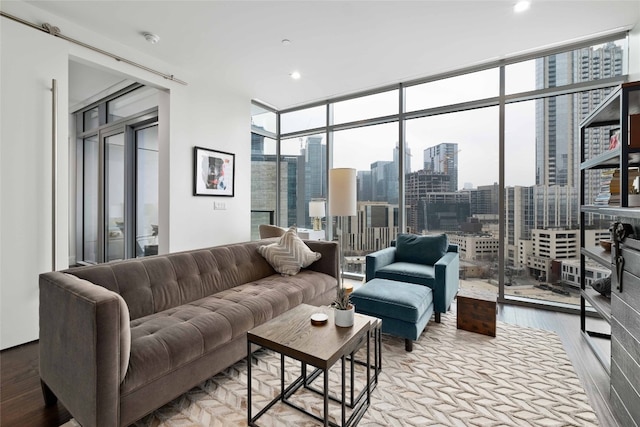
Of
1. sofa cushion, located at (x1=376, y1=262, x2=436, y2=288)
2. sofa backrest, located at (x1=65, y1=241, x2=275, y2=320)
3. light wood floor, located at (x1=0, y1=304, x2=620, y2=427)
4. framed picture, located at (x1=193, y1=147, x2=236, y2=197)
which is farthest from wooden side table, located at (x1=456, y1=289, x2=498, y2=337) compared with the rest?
framed picture, located at (x1=193, y1=147, x2=236, y2=197)

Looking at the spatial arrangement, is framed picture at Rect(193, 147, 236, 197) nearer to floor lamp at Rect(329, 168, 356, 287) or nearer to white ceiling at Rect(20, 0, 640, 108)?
white ceiling at Rect(20, 0, 640, 108)

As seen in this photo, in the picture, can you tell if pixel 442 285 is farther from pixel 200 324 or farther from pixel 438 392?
pixel 200 324

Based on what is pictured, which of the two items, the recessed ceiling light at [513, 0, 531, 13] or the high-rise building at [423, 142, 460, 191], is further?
the high-rise building at [423, 142, 460, 191]

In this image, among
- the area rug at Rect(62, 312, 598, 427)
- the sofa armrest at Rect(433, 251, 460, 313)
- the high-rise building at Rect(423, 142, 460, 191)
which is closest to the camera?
the area rug at Rect(62, 312, 598, 427)

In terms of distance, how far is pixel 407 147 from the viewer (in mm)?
4008

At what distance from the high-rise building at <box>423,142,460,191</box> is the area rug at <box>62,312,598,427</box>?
2.08 meters

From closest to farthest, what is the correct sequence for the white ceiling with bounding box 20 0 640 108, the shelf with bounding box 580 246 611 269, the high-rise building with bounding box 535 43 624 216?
the shelf with bounding box 580 246 611 269
the white ceiling with bounding box 20 0 640 108
the high-rise building with bounding box 535 43 624 216

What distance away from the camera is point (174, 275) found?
2102mm

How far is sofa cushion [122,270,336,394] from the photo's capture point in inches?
54.4

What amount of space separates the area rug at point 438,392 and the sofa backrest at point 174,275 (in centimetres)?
62

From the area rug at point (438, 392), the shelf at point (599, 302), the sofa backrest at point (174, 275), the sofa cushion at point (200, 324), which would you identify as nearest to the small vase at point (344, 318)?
the area rug at point (438, 392)

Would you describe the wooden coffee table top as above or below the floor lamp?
below

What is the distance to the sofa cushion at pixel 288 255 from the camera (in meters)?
2.77

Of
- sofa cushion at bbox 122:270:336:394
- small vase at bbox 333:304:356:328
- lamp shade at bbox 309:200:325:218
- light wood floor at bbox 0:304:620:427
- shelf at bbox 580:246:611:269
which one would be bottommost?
light wood floor at bbox 0:304:620:427
